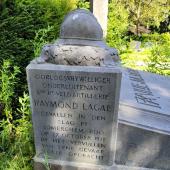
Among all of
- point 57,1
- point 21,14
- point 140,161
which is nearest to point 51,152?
point 140,161

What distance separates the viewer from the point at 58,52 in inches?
112

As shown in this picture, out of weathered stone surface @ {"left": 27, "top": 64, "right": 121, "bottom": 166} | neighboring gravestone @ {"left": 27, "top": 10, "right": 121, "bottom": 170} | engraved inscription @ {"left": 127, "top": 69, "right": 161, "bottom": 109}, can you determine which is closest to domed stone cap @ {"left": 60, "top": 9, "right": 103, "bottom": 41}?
neighboring gravestone @ {"left": 27, "top": 10, "right": 121, "bottom": 170}

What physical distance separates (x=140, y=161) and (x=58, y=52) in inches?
52.7

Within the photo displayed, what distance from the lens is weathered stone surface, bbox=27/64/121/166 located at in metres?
2.70

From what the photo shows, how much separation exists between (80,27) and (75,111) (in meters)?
0.77

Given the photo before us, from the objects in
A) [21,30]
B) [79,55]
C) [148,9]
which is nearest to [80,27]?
[79,55]

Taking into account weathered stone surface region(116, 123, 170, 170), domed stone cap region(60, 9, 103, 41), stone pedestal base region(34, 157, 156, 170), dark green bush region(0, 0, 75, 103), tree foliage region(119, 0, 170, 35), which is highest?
domed stone cap region(60, 9, 103, 41)

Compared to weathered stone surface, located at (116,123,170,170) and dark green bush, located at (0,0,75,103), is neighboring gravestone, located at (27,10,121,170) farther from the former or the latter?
dark green bush, located at (0,0,75,103)

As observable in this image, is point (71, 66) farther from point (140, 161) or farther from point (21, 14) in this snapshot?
point (21, 14)

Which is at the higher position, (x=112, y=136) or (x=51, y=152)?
(x=112, y=136)

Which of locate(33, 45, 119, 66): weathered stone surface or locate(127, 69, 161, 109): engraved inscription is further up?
locate(33, 45, 119, 66): weathered stone surface

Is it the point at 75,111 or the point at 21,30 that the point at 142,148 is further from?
the point at 21,30

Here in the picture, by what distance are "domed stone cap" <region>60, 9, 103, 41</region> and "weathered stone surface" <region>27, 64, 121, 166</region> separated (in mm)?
335

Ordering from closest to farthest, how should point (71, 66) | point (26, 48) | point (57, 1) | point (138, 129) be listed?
point (71, 66), point (138, 129), point (26, 48), point (57, 1)
